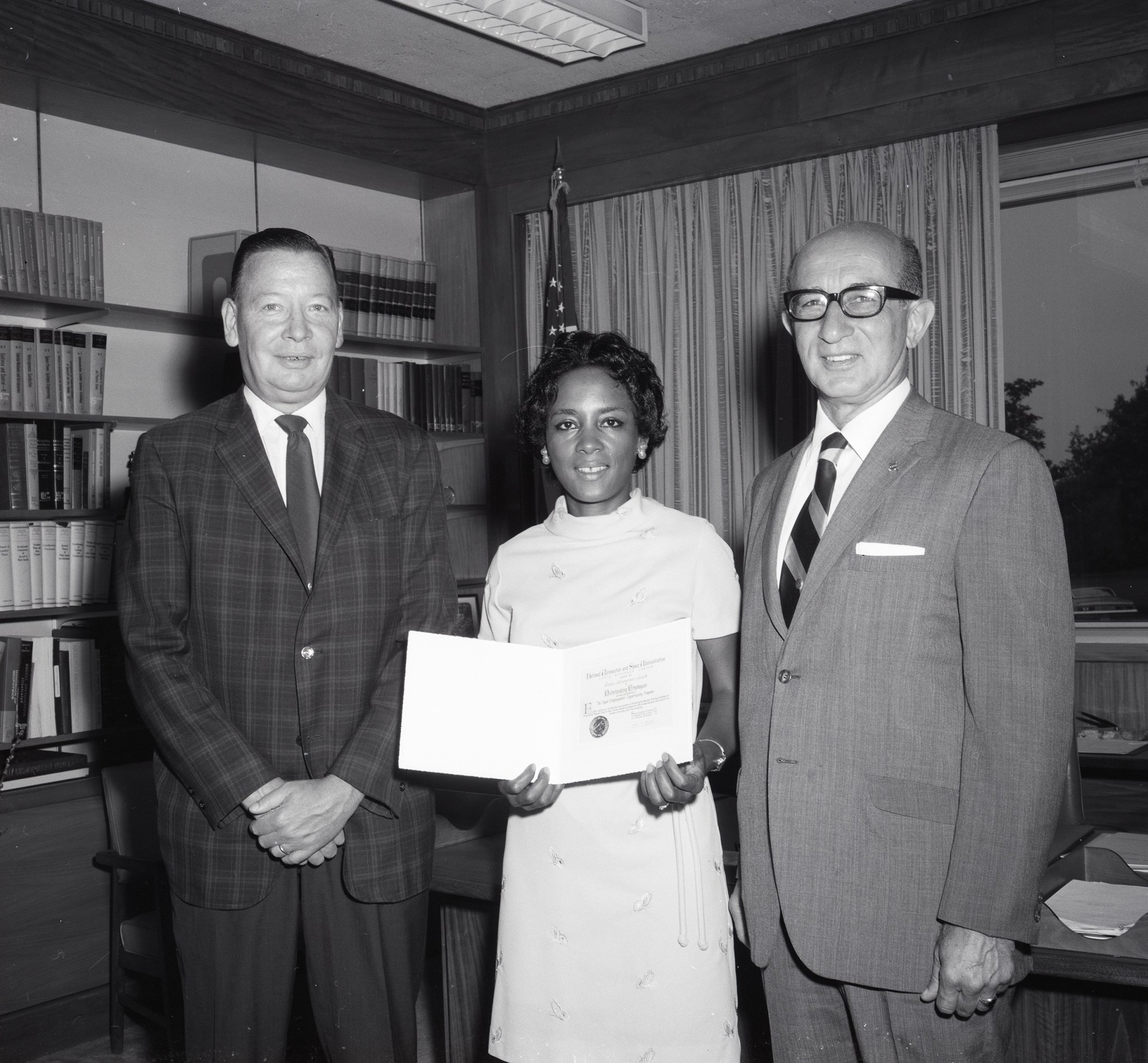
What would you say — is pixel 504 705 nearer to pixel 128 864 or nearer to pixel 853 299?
pixel 853 299

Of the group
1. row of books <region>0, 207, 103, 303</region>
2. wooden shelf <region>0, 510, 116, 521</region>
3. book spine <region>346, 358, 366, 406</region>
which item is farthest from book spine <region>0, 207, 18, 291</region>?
book spine <region>346, 358, 366, 406</region>

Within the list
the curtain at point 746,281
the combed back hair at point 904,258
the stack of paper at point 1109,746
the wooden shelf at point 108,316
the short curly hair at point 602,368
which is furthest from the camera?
the curtain at point 746,281

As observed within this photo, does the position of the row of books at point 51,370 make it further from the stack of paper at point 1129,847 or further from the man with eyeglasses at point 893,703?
the stack of paper at point 1129,847

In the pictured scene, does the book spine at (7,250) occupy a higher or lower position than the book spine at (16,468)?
higher

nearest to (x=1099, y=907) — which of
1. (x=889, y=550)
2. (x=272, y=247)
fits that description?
(x=889, y=550)

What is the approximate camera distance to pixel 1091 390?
4816 millimetres

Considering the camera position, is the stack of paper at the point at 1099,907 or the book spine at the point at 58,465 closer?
the stack of paper at the point at 1099,907

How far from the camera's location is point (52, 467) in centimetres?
381

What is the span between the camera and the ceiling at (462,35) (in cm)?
398

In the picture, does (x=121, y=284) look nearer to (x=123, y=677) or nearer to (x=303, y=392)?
(x=123, y=677)

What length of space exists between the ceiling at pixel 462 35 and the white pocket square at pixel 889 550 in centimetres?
290

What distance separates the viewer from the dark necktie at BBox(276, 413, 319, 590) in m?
1.97

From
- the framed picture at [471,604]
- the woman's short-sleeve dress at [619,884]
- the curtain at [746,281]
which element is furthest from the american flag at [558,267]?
the woman's short-sleeve dress at [619,884]

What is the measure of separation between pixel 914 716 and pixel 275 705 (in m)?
1.00
